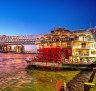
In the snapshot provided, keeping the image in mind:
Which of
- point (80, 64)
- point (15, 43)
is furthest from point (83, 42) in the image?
point (15, 43)

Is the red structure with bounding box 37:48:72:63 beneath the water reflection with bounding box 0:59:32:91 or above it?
above

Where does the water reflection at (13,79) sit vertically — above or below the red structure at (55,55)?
below

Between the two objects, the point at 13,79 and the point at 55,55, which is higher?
the point at 55,55

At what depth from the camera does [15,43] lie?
7416 inches

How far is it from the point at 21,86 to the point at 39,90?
364 cm

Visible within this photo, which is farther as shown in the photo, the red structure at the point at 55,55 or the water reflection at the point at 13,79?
the red structure at the point at 55,55

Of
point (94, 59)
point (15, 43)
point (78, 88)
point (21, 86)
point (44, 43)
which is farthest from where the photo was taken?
point (15, 43)

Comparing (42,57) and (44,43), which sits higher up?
(44,43)

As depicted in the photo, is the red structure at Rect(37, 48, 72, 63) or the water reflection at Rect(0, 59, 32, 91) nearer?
the water reflection at Rect(0, 59, 32, 91)

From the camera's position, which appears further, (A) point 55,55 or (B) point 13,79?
(A) point 55,55

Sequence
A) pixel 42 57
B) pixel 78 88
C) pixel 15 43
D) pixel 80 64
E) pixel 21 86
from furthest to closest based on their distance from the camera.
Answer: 1. pixel 15 43
2. pixel 42 57
3. pixel 80 64
4. pixel 21 86
5. pixel 78 88

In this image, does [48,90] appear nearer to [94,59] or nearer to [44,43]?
[94,59]

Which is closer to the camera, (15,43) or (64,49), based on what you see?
(64,49)

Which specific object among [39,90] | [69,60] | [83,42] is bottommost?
[39,90]
